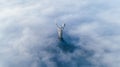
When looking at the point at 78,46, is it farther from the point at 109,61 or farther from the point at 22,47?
the point at 22,47

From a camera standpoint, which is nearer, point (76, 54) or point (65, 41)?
point (76, 54)

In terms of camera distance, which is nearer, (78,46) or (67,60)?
(67,60)

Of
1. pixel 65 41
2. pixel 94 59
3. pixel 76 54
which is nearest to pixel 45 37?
pixel 65 41

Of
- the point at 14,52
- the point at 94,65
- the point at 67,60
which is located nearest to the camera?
the point at 94,65

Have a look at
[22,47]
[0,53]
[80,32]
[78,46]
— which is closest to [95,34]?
[80,32]

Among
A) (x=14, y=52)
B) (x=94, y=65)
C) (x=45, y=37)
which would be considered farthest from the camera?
(x=45, y=37)

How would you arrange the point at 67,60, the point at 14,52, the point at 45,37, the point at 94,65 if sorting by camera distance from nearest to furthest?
1. the point at 94,65
2. the point at 67,60
3. the point at 14,52
4. the point at 45,37

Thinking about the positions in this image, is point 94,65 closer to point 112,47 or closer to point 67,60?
point 67,60

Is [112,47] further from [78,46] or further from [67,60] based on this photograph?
[67,60]
